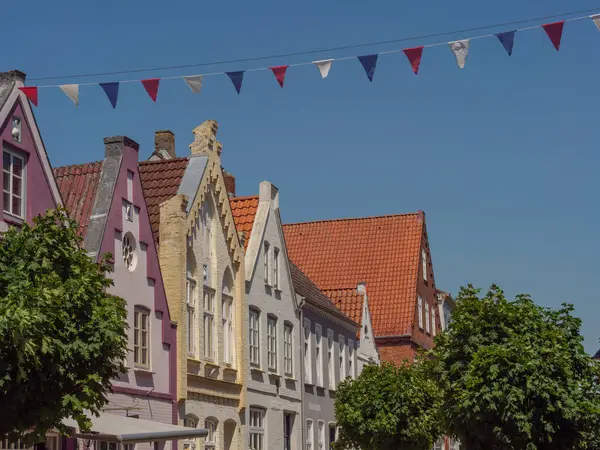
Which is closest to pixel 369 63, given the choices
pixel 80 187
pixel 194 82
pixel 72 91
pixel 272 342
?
pixel 194 82

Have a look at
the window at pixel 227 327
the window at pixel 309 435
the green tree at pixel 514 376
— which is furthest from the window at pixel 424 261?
the green tree at pixel 514 376

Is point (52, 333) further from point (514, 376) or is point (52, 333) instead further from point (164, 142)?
point (164, 142)

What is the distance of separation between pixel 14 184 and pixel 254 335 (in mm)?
13636

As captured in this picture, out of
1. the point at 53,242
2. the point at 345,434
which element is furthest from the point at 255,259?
the point at 53,242

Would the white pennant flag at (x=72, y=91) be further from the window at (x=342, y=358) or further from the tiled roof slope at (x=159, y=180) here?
the window at (x=342, y=358)

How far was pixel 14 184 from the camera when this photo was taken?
24.3 m

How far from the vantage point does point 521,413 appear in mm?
26500

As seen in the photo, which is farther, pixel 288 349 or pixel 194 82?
pixel 288 349

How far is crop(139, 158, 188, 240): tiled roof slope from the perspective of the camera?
32156 millimetres

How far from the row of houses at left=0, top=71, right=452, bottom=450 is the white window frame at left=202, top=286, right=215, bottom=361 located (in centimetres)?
5

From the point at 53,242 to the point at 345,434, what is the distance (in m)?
20.2

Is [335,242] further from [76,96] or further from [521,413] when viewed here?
[76,96]

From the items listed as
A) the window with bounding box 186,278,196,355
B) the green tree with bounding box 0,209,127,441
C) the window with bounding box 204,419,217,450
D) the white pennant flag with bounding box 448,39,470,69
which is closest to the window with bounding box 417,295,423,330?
the window with bounding box 204,419,217,450

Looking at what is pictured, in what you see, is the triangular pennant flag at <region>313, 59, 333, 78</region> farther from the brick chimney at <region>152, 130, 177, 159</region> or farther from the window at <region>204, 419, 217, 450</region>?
the brick chimney at <region>152, 130, 177, 159</region>
